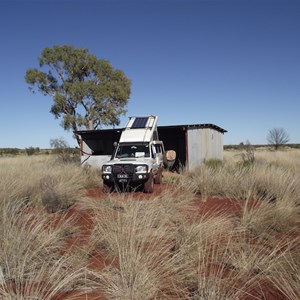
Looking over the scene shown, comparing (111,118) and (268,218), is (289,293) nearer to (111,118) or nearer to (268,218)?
(268,218)

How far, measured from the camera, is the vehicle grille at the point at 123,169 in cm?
1307

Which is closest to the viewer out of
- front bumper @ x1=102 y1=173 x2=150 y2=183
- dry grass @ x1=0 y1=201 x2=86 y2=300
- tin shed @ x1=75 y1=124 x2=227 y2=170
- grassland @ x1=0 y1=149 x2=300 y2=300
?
dry grass @ x1=0 y1=201 x2=86 y2=300

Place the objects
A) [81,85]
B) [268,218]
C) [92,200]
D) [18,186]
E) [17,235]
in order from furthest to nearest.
Result: [81,85] < [18,186] < [92,200] < [268,218] < [17,235]

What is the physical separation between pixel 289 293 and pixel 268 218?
3783mm

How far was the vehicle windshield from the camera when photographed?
588 inches

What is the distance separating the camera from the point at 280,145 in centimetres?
6838

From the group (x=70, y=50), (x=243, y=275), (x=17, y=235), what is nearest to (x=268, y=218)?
(x=243, y=275)

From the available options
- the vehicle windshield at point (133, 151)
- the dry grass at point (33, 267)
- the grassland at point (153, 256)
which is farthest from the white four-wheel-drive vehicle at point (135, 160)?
the dry grass at point (33, 267)

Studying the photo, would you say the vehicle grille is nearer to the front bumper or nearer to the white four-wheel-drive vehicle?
the white four-wheel-drive vehicle

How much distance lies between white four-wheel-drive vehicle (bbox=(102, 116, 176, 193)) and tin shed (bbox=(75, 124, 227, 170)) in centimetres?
423

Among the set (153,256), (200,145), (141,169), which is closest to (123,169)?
(141,169)

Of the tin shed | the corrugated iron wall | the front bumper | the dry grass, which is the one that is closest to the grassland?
the dry grass

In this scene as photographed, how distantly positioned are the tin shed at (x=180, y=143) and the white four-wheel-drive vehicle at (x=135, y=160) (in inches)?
167

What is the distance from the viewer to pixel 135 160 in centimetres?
1379
